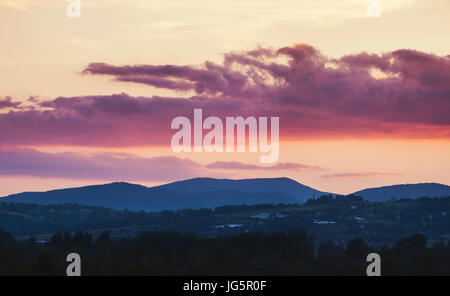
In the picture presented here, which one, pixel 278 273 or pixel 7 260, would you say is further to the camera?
pixel 7 260

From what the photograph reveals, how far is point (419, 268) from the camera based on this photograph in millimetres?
168250

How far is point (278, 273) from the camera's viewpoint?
531ft
